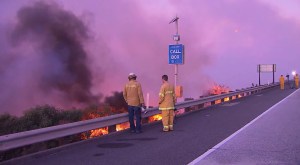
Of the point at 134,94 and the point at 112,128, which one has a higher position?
the point at 134,94

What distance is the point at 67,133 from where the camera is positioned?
34.3 feet

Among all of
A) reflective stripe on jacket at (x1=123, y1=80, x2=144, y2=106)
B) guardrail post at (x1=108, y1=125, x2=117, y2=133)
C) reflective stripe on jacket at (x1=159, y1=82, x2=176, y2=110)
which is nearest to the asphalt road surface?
guardrail post at (x1=108, y1=125, x2=117, y2=133)

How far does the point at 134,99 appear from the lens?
13.1 metres

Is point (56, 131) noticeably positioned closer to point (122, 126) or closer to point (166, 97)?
point (122, 126)

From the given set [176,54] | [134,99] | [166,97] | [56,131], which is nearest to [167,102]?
[166,97]

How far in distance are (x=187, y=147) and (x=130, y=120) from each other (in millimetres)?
3284

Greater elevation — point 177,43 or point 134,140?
point 177,43

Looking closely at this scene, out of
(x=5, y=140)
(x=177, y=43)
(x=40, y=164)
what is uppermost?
(x=177, y=43)

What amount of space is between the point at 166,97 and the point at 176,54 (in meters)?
6.82

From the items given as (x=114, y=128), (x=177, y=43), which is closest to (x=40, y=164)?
(x=114, y=128)

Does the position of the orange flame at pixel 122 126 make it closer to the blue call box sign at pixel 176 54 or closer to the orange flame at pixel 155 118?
the orange flame at pixel 155 118

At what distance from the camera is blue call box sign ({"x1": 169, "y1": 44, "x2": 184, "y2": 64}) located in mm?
20203

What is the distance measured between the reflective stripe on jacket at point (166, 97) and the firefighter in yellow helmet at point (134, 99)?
0.76 meters

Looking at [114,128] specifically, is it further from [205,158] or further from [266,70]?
[266,70]
